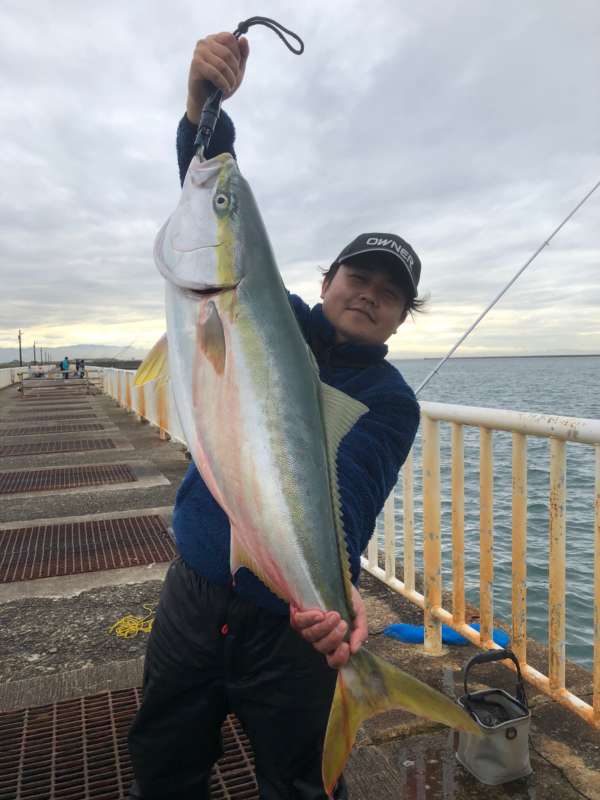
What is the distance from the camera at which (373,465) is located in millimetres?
2252

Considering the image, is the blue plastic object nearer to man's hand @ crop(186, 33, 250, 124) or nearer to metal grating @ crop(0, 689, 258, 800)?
metal grating @ crop(0, 689, 258, 800)

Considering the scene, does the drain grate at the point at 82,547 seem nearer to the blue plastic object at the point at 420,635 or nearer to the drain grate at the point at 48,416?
the blue plastic object at the point at 420,635

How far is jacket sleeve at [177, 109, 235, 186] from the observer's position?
8.06 feet

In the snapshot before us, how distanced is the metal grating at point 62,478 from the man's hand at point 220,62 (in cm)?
691

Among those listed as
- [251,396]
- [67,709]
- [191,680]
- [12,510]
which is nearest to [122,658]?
[67,709]

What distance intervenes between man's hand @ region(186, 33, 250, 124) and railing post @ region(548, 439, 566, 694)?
2.02m

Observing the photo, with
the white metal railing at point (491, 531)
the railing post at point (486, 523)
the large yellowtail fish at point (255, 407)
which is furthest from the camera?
the railing post at point (486, 523)

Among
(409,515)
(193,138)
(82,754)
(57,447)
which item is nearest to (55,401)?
(57,447)

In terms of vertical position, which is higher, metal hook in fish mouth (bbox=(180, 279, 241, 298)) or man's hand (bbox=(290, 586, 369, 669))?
metal hook in fish mouth (bbox=(180, 279, 241, 298))

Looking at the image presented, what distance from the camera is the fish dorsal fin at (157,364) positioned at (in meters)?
1.89

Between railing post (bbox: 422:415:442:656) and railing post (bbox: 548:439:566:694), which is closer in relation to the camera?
railing post (bbox: 548:439:566:694)

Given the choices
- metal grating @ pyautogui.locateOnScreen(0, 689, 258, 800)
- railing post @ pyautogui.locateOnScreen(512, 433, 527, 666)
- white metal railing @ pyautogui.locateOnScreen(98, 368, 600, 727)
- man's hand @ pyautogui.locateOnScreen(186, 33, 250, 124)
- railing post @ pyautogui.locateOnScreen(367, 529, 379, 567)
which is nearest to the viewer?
man's hand @ pyautogui.locateOnScreen(186, 33, 250, 124)

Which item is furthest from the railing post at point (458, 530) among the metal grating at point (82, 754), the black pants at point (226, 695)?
the black pants at point (226, 695)

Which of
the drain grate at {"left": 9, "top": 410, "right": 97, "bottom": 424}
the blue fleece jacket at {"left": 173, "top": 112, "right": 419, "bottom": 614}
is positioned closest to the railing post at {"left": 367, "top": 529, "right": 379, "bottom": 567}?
the blue fleece jacket at {"left": 173, "top": 112, "right": 419, "bottom": 614}
